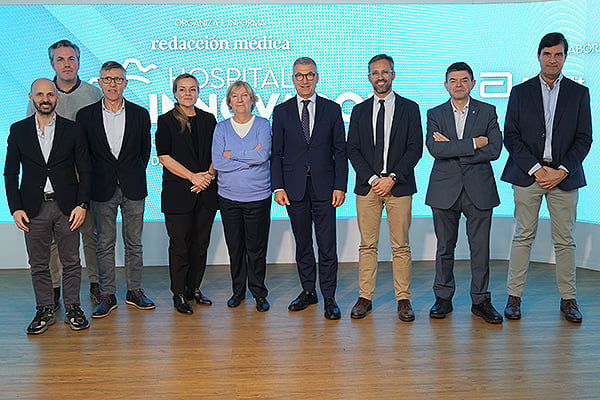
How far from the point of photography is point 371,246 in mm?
4160

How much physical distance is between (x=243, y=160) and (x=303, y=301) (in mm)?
1149

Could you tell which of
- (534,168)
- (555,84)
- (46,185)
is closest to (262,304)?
(46,185)

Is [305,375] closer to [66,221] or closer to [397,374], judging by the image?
[397,374]

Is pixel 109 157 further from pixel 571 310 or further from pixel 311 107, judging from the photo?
pixel 571 310

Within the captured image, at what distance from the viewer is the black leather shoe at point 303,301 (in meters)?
4.33

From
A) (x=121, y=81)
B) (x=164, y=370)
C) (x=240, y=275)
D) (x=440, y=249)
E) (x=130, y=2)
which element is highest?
(x=130, y=2)

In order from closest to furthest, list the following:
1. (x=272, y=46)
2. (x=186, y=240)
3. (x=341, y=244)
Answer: (x=186, y=240) < (x=272, y=46) < (x=341, y=244)

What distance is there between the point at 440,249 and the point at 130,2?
12.4 ft

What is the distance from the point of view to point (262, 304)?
4352 millimetres

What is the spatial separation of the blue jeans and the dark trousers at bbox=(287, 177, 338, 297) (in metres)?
1.17

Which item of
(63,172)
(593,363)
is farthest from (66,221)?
(593,363)

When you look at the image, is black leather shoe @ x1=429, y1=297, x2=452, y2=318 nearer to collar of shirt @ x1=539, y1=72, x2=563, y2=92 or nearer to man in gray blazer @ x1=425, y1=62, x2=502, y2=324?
man in gray blazer @ x1=425, y1=62, x2=502, y2=324

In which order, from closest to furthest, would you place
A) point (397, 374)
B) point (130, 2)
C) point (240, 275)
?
point (397, 374) < point (240, 275) < point (130, 2)

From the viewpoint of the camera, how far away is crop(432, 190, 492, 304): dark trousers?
13.3ft
